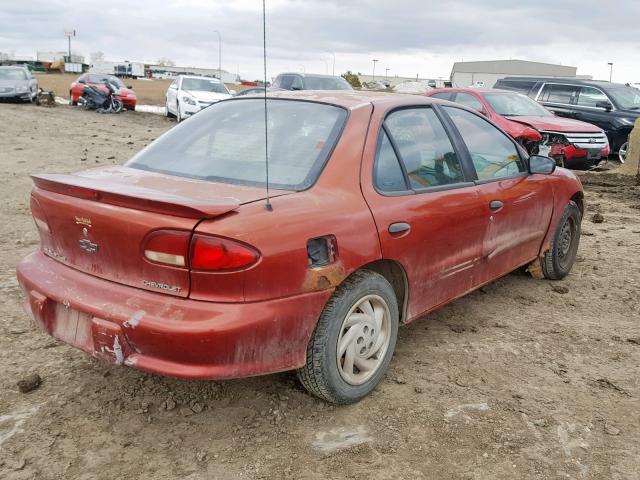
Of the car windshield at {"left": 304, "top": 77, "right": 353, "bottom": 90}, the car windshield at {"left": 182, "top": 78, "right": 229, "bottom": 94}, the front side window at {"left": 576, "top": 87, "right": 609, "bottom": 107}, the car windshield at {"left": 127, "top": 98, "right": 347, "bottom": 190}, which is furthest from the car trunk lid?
the car windshield at {"left": 182, "top": 78, "right": 229, "bottom": 94}

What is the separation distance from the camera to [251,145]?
327cm

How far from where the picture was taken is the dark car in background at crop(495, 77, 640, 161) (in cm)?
1324

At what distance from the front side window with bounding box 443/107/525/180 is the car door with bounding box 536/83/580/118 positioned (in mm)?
10819

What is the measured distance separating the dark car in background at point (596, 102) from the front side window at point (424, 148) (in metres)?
11.0

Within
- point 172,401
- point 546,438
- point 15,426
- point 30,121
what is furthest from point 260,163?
point 30,121

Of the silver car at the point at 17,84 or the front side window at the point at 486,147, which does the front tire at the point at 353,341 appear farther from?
the silver car at the point at 17,84

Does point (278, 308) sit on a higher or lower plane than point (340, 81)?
lower

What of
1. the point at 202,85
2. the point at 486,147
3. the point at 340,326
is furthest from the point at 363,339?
the point at 202,85

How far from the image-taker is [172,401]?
309 cm

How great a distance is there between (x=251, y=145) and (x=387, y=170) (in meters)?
0.74

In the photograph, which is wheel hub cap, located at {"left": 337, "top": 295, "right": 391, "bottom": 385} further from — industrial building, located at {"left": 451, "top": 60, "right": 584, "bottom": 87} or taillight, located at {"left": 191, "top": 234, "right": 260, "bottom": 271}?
industrial building, located at {"left": 451, "top": 60, "right": 584, "bottom": 87}

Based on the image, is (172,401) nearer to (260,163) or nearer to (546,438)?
(260,163)

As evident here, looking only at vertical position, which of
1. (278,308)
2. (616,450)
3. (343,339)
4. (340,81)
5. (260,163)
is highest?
(340,81)

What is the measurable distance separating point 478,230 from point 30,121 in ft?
56.8
